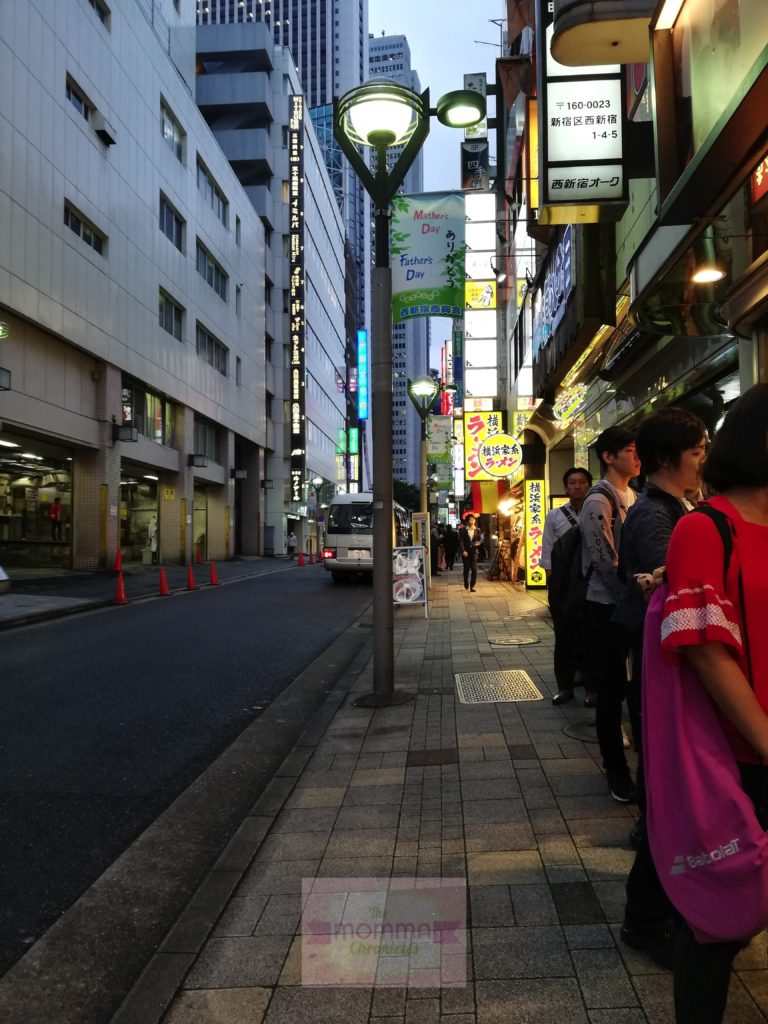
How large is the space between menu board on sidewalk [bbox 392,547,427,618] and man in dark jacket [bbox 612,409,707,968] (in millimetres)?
9656

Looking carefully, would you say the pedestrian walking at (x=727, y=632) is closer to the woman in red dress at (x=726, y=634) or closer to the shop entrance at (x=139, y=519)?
the woman in red dress at (x=726, y=634)

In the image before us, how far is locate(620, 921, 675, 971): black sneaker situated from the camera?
243cm

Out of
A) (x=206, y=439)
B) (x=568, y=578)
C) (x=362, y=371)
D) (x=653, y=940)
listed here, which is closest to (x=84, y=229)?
(x=206, y=439)

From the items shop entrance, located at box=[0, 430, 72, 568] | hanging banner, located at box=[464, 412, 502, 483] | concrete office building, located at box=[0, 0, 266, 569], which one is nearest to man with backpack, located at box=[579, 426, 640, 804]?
hanging banner, located at box=[464, 412, 502, 483]

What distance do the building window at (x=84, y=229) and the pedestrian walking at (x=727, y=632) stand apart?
2436 cm

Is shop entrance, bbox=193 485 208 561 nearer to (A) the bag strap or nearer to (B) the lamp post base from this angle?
(B) the lamp post base

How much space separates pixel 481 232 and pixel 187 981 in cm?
2426

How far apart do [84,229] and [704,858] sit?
1017 inches

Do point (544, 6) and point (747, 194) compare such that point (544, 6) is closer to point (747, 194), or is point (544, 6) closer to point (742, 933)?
point (747, 194)

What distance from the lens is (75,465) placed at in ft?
79.7

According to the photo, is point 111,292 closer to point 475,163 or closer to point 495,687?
point 475,163

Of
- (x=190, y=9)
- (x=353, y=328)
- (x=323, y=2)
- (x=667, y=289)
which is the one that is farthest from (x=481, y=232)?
(x=323, y=2)

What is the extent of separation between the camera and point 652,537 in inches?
120

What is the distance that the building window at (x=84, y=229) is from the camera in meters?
22.4
